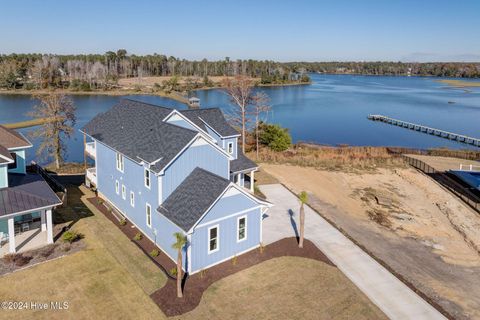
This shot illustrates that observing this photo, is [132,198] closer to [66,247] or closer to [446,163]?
[66,247]

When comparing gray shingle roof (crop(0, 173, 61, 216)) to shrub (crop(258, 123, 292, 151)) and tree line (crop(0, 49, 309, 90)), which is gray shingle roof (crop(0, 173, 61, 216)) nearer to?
shrub (crop(258, 123, 292, 151))

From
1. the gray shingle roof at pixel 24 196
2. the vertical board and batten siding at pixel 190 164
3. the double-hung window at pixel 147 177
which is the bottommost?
the gray shingle roof at pixel 24 196

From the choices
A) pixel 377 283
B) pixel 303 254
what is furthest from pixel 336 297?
pixel 303 254

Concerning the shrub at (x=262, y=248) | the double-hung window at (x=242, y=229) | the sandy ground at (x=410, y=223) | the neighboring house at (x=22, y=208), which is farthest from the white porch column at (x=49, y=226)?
the sandy ground at (x=410, y=223)

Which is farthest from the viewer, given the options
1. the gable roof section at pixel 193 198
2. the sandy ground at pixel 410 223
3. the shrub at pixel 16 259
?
the sandy ground at pixel 410 223

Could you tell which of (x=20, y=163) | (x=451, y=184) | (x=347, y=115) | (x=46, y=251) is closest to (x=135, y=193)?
(x=46, y=251)

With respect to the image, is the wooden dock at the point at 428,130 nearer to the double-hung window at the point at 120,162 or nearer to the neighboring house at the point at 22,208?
the double-hung window at the point at 120,162

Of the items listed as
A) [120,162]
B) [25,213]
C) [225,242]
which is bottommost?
[225,242]
